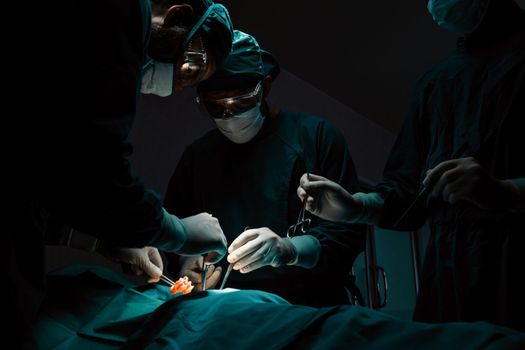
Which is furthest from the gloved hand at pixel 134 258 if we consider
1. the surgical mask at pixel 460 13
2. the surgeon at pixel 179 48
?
the surgical mask at pixel 460 13

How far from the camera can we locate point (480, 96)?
6.37ft

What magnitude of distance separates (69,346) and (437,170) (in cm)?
122

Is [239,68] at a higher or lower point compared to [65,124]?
lower

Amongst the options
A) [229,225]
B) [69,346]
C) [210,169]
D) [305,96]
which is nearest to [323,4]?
[305,96]

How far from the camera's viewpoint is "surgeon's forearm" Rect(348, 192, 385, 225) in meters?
2.15

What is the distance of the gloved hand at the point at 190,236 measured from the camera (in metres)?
1.76

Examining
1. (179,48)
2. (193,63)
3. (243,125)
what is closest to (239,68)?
(243,125)

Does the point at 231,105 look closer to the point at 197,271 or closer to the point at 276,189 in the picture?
the point at 276,189

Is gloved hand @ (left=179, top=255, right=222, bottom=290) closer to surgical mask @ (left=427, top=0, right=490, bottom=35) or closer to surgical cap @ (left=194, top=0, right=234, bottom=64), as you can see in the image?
surgical cap @ (left=194, top=0, right=234, bottom=64)

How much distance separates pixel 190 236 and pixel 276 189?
689 millimetres

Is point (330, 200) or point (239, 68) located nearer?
point (330, 200)

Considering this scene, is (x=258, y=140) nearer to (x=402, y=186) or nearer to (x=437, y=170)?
(x=402, y=186)

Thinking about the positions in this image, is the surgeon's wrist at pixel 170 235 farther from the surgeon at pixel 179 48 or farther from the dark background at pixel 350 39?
the dark background at pixel 350 39

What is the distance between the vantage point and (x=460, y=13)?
2014mm
